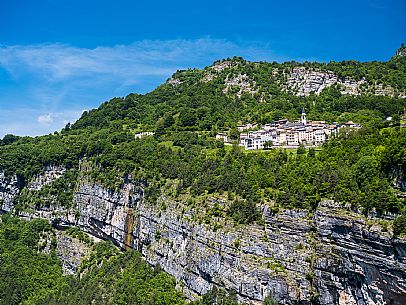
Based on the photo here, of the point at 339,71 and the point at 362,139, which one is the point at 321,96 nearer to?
the point at 339,71

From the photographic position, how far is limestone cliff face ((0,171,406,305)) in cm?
3177

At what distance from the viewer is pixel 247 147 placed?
A: 7006cm

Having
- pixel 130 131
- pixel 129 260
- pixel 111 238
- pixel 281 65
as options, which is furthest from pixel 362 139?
pixel 281 65

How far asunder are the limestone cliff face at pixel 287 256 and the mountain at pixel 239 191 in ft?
0.37

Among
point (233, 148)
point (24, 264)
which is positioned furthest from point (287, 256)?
point (24, 264)

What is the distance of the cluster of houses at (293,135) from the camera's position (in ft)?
220

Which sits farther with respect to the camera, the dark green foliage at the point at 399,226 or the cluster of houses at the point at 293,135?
the cluster of houses at the point at 293,135

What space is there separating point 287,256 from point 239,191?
10.3 m

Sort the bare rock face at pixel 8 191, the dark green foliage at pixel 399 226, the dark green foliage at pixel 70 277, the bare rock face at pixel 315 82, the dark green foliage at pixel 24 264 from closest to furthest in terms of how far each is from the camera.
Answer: the dark green foliage at pixel 399 226 → the dark green foliage at pixel 70 277 → the dark green foliage at pixel 24 264 → the bare rock face at pixel 8 191 → the bare rock face at pixel 315 82

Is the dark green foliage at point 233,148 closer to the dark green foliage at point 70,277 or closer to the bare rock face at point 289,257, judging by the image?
the bare rock face at point 289,257

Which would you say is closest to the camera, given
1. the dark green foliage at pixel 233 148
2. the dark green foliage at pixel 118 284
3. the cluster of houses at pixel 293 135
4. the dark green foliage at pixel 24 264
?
the dark green foliage at pixel 233 148

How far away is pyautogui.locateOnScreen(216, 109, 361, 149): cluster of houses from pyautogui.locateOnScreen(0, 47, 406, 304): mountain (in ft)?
13.9

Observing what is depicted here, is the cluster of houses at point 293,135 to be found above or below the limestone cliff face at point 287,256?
above

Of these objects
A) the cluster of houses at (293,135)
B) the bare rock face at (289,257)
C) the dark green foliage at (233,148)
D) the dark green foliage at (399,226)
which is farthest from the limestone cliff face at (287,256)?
the cluster of houses at (293,135)
